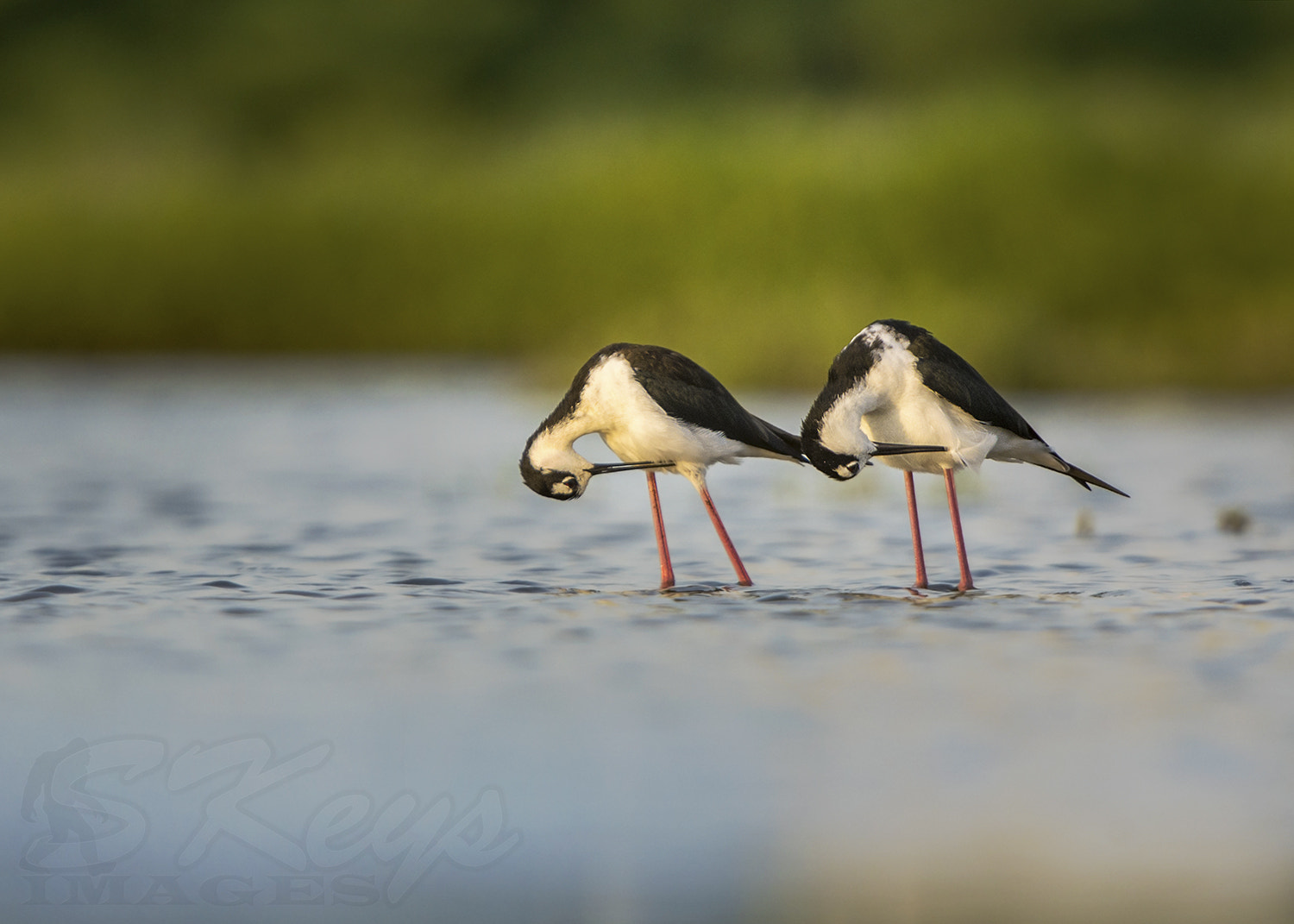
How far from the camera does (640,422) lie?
6.80 metres

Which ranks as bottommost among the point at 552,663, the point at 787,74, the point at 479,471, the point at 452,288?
the point at 552,663

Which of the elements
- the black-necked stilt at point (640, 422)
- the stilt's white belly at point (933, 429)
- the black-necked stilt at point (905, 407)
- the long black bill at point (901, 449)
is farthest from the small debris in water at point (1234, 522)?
the black-necked stilt at point (640, 422)

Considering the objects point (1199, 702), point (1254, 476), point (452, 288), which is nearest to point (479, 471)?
point (1254, 476)

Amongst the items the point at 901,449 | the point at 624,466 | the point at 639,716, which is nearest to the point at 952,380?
the point at 901,449

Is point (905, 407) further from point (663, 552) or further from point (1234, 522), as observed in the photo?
point (1234, 522)

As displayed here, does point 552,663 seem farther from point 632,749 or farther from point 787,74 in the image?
point 787,74

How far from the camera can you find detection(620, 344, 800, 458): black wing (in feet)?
22.4

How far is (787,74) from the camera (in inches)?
2087

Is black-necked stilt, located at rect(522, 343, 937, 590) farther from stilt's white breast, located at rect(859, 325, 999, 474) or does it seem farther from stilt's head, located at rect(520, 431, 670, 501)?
stilt's white breast, located at rect(859, 325, 999, 474)

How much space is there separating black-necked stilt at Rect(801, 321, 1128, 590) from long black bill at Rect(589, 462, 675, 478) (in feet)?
2.01

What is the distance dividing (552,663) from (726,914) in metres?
2.17

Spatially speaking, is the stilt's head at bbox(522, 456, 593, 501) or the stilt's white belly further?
the stilt's head at bbox(522, 456, 593, 501)

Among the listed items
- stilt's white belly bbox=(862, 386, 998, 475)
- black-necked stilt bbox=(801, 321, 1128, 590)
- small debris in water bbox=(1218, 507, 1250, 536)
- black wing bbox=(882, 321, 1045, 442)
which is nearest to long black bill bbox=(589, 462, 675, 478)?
black-necked stilt bbox=(801, 321, 1128, 590)

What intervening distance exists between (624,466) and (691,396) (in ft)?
1.18
